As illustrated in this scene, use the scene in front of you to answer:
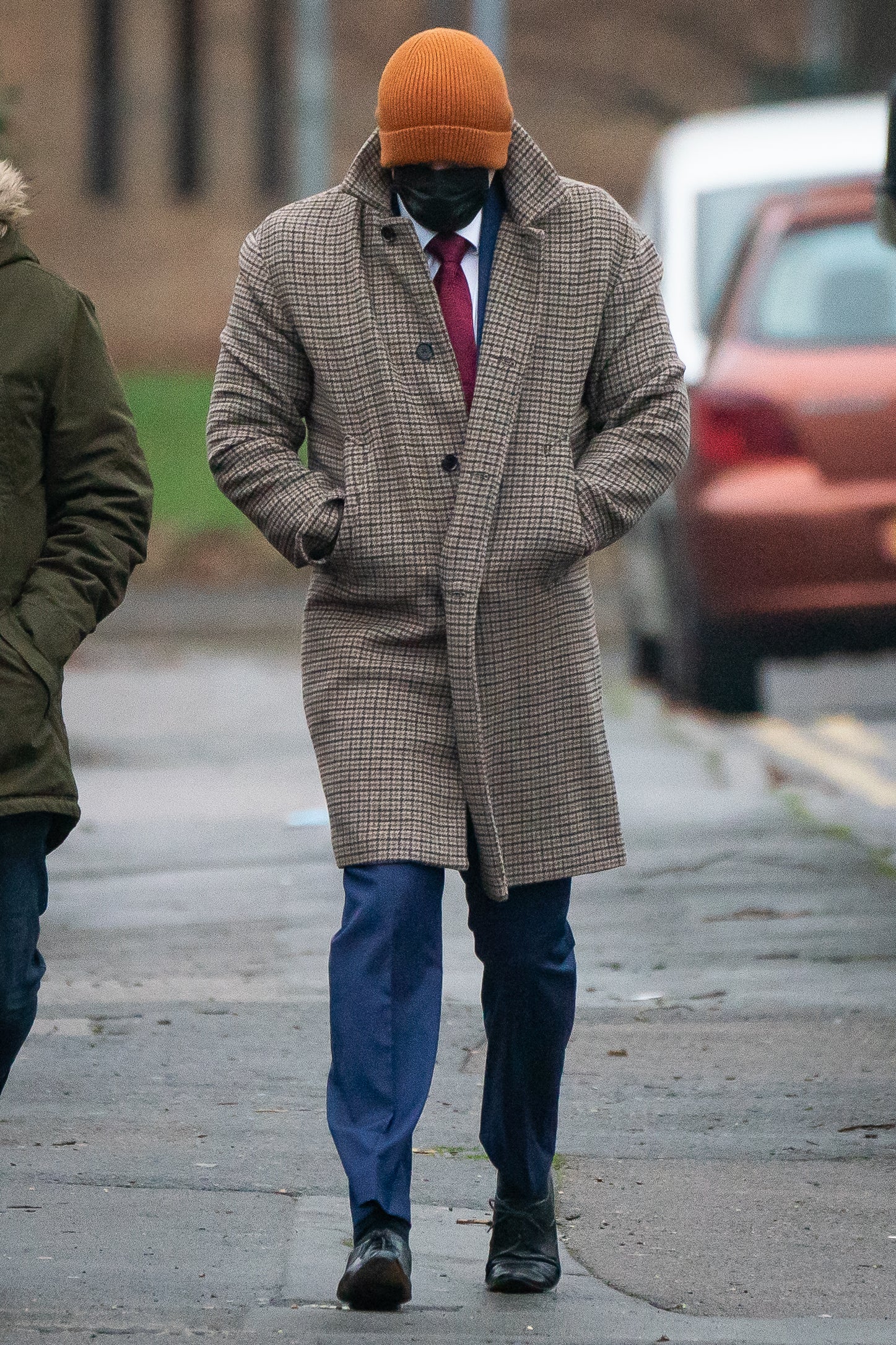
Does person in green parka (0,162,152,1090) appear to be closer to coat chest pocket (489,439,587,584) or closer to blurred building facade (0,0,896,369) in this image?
coat chest pocket (489,439,587,584)

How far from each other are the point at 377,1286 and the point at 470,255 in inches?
61.0

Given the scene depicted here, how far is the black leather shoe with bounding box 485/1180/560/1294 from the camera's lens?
3682 mm

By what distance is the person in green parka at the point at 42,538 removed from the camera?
3.47m

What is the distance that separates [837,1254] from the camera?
12.6ft

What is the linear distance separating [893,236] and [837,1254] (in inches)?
124

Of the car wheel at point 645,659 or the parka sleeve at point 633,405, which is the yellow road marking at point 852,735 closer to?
the car wheel at point 645,659

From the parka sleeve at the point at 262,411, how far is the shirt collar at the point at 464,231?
9.1 inches

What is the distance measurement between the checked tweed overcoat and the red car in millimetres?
5464

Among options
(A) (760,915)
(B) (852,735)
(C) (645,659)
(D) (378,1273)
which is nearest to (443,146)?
(D) (378,1273)

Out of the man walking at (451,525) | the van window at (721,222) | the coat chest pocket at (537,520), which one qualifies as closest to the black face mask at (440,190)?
the man walking at (451,525)

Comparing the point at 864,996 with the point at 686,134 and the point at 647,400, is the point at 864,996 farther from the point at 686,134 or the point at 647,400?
the point at 686,134

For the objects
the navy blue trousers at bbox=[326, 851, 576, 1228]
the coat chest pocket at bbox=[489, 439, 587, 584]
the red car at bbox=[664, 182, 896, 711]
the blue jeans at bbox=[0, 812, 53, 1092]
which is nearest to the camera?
the blue jeans at bbox=[0, 812, 53, 1092]

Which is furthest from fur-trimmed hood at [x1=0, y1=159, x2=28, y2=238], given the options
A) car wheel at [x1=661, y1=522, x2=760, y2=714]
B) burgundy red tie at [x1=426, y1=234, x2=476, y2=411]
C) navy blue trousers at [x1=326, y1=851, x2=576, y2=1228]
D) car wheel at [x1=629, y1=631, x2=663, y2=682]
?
car wheel at [x1=629, y1=631, x2=663, y2=682]

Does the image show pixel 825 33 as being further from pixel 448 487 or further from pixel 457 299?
pixel 448 487
